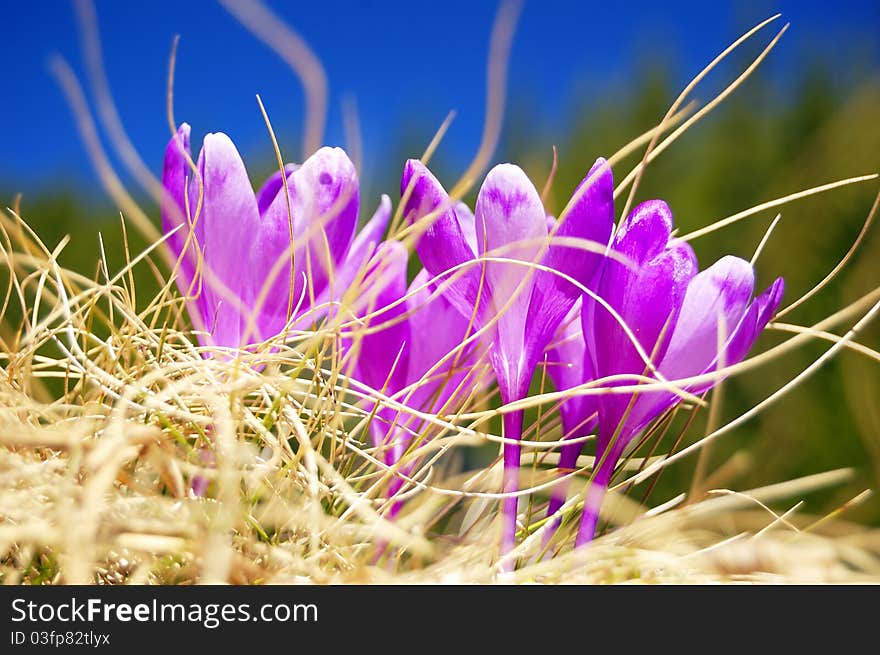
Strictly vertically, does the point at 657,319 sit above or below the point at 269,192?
below

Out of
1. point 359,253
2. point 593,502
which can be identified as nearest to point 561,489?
point 593,502

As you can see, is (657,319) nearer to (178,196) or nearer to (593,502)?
(593,502)

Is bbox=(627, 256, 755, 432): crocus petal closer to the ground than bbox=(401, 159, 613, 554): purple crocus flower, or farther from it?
closer to the ground

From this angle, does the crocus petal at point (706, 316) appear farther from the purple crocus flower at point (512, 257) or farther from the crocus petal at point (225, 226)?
the crocus petal at point (225, 226)

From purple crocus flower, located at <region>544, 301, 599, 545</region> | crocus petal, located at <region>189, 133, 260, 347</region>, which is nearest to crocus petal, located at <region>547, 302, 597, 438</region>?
purple crocus flower, located at <region>544, 301, 599, 545</region>

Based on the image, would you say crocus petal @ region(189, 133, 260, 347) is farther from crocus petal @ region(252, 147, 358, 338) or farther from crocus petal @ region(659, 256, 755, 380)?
crocus petal @ region(659, 256, 755, 380)

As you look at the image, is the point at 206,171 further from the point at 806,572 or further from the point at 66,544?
the point at 806,572
